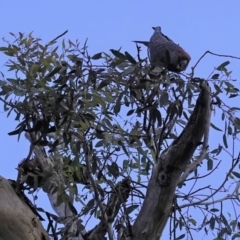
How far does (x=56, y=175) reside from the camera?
1820mm

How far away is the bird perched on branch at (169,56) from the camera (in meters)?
1.67

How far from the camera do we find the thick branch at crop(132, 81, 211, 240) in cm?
159

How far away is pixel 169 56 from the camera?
5.37 ft

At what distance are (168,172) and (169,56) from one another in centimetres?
31

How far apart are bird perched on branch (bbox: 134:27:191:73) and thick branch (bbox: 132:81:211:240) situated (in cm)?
11

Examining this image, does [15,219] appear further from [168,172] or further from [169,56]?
[169,56]

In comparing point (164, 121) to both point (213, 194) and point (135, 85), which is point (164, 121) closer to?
point (135, 85)

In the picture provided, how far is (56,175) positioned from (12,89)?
29cm

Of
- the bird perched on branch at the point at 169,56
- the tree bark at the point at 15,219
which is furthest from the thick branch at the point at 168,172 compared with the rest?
the tree bark at the point at 15,219

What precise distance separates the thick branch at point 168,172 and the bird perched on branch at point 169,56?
4.4 inches

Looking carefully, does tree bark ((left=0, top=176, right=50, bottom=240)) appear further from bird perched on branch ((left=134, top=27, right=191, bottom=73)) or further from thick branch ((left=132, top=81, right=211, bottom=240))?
bird perched on branch ((left=134, top=27, right=191, bottom=73))

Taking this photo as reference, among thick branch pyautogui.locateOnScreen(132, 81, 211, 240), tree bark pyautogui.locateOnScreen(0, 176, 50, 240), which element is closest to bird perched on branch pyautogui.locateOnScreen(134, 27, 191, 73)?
thick branch pyautogui.locateOnScreen(132, 81, 211, 240)

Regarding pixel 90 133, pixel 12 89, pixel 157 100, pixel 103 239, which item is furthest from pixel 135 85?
pixel 103 239

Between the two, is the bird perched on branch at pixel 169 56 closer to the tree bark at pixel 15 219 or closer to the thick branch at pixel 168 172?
the thick branch at pixel 168 172
